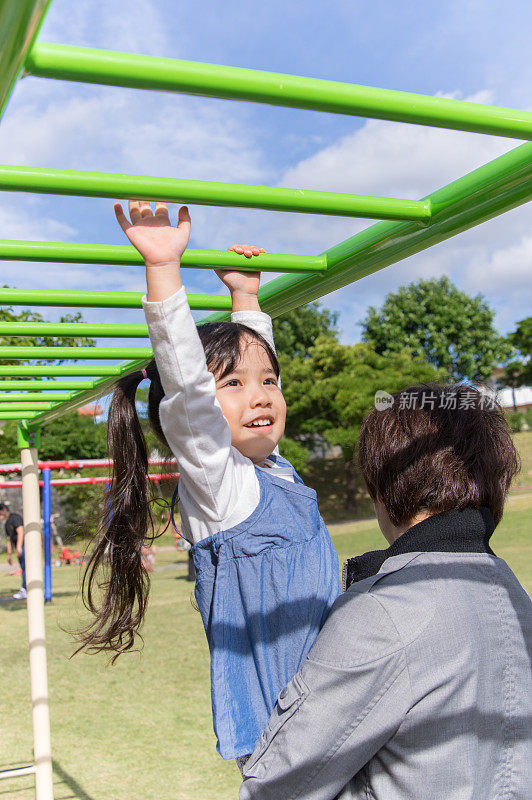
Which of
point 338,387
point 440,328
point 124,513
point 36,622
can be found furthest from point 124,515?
point 440,328

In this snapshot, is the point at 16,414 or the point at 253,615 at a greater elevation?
the point at 16,414

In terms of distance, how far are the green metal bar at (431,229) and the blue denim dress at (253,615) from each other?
2.00 feet

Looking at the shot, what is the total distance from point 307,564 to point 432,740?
0.43 m

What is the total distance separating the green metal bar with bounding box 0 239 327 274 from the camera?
56.3 inches

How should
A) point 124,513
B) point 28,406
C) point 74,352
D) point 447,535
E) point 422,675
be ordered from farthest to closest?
point 28,406 → point 74,352 → point 124,513 → point 447,535 → point 422,675

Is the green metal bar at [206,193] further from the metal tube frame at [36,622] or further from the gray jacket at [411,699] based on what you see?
the metal tube frame at [36,622]

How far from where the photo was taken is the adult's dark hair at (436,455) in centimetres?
137

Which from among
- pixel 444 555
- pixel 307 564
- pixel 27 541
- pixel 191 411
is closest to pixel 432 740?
pixel 444 555

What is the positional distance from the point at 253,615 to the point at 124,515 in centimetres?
62

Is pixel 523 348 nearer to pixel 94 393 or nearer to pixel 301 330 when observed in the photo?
pixel 301 330

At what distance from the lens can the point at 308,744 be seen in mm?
1175

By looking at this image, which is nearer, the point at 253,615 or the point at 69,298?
the point at 253,615

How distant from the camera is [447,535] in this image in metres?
1.32

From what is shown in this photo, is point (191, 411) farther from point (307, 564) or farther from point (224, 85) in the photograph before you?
point (224, 85)
